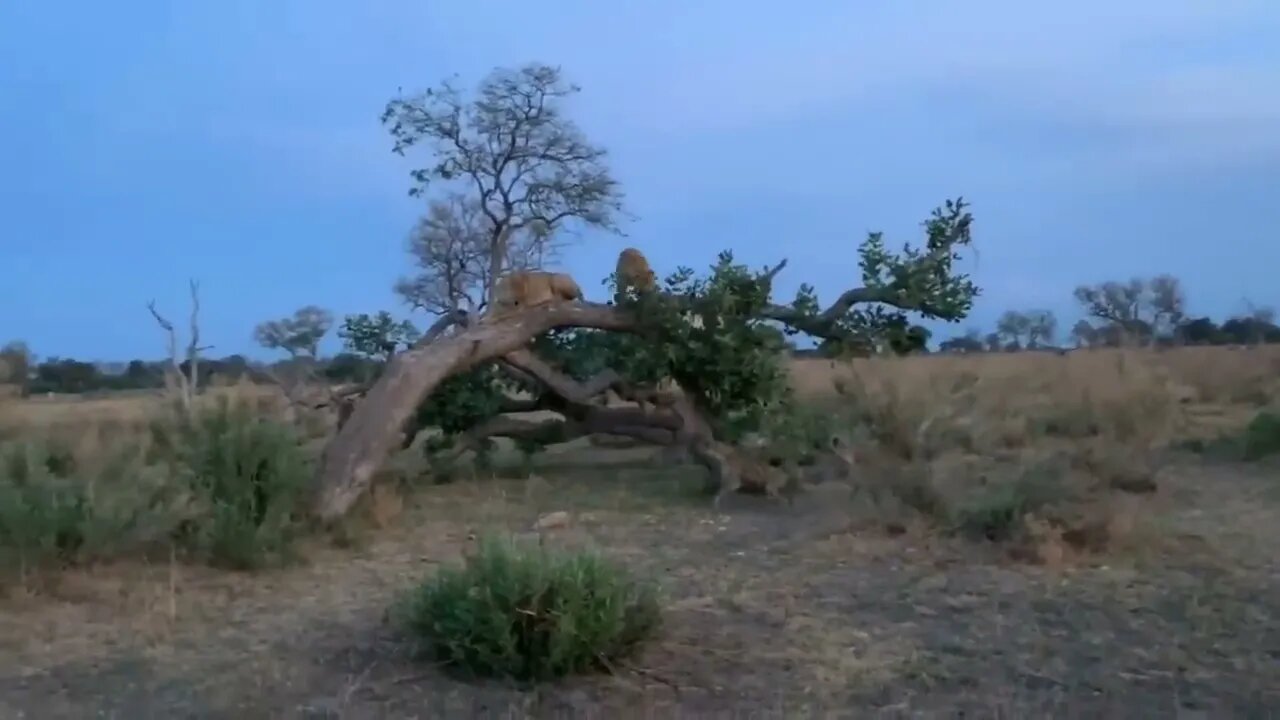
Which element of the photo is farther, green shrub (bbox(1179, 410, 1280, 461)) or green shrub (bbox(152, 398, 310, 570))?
green shrub (bbox(1179, 410, 1280, 461))

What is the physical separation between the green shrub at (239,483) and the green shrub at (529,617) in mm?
3283

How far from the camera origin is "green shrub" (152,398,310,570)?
10.0m

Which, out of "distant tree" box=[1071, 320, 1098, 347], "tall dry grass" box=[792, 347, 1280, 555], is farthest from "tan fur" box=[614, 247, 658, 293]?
"distant tree" box=[1071, 320, 1098, 347]

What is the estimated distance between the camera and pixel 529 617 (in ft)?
22.2

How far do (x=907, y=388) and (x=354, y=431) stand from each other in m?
5.82

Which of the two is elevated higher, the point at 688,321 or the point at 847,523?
the point at 688,321

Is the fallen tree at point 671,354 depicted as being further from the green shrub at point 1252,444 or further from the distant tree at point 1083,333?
the distant tree at point 1083,333

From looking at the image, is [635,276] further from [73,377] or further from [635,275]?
[73,377]

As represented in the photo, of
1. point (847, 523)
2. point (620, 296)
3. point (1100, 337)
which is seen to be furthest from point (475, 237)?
point (1100, 337)

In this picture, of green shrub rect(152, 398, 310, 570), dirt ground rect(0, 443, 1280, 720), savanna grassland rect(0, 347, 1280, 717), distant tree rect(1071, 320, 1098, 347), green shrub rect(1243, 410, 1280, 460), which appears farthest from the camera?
distant tree rect(1071, 320, 1098, 347)

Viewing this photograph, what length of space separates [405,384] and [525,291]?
1973 millimetres

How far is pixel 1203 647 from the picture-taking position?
7.13 m

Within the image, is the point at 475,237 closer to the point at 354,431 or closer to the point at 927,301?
the point at 354,431

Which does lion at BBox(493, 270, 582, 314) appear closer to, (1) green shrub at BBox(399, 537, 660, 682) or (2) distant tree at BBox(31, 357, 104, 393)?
(1) green shrub at BBox(399, 537, 660, 682)
